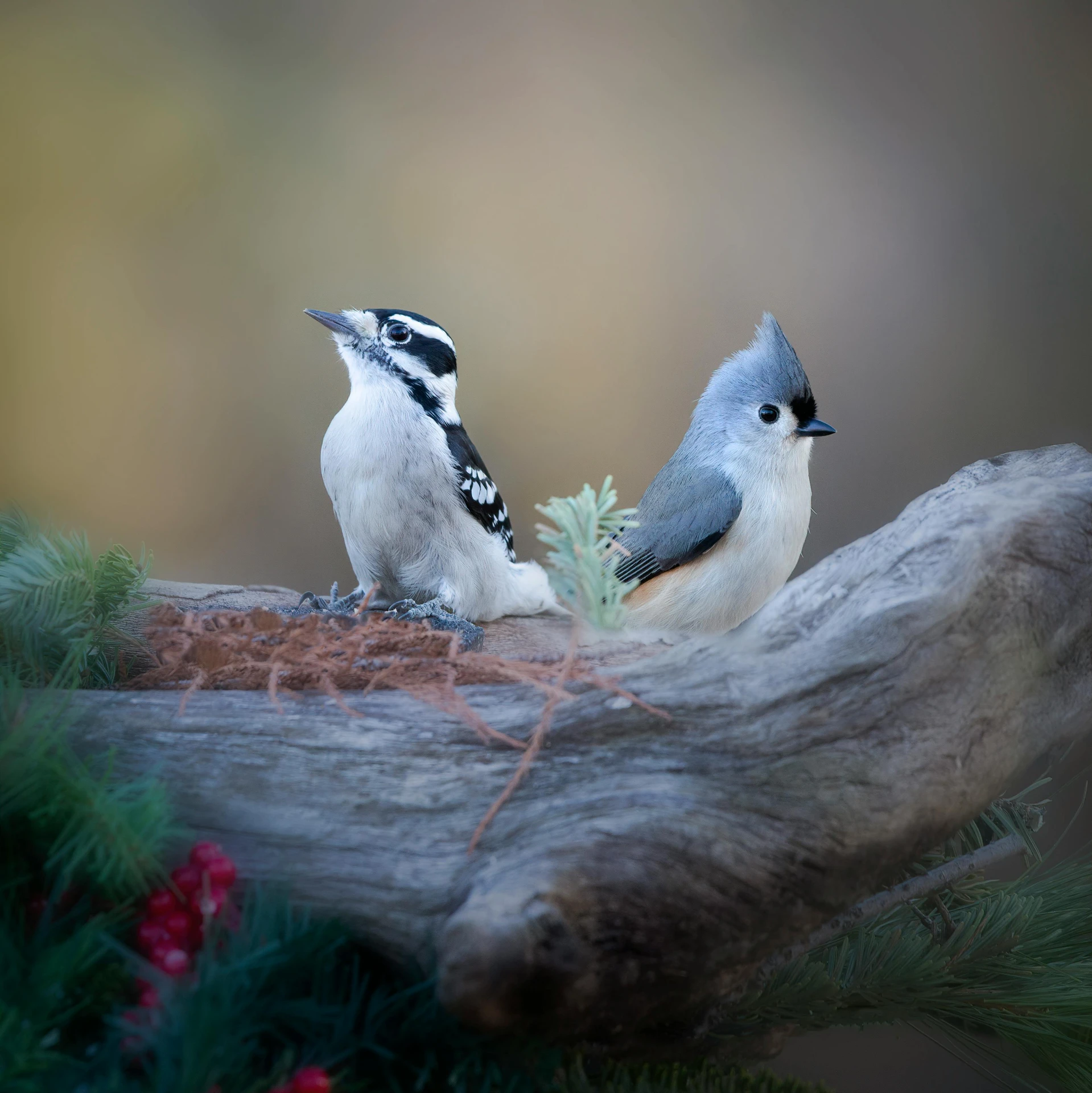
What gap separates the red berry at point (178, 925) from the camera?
2.07 feet

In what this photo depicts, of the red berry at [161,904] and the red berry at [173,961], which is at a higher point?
the red berry at [161,904]

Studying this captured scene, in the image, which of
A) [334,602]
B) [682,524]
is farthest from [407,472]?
[682,524]

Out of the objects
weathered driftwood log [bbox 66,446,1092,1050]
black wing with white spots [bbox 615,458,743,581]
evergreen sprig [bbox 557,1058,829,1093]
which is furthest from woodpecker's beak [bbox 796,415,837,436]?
evergreen sprig [bbox 557,1058,829,1093]

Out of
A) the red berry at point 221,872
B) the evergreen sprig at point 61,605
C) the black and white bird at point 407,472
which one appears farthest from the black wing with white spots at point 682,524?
the red berry at point 221,872

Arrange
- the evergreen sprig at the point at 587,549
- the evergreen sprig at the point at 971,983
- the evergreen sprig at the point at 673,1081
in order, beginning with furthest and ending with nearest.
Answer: the evergreen sprig at the point at 971,983
the evergreen sprig at the point at 587,549
the evergreen sprig at the point at 673,1081

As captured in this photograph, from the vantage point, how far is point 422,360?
52.0 inches

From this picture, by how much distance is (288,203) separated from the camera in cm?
182

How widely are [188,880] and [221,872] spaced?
2 cm

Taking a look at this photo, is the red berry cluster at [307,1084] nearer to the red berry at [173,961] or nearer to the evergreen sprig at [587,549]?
the red berry at [173,961]

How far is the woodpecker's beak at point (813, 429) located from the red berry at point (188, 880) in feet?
2.91

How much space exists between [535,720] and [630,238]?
4.23 feet

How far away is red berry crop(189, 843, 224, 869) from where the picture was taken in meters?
0.64

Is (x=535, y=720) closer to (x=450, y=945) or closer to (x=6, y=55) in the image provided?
(x=450, y=945)

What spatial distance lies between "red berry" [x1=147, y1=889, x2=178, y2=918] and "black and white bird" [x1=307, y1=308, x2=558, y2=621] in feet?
2.05
